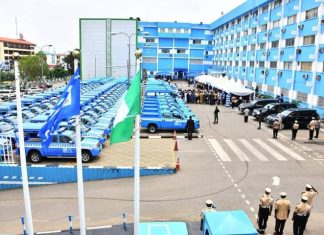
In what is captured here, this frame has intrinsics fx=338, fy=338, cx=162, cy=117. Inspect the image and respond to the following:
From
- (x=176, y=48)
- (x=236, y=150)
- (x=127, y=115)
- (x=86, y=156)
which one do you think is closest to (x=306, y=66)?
(x=236, y=150)

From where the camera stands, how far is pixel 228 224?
27.3 ft

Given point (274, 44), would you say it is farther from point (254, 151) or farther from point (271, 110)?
point (254, 151)

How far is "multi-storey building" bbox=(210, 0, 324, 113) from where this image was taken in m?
34.5

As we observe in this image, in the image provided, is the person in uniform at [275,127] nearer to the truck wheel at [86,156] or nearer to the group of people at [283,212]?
the truck wheel at [86,156]

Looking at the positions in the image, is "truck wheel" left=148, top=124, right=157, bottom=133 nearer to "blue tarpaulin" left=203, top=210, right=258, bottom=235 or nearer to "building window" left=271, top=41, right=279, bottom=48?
"blue tarpaulin" left=203, top=210, right=258, bottom=235

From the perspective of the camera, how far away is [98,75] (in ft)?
244

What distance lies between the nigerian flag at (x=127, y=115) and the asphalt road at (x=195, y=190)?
5.30 meters

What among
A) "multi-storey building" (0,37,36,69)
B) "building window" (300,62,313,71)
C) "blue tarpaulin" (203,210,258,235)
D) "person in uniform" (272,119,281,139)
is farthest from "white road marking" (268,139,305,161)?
"multi-storey building" (0,37,36,69)

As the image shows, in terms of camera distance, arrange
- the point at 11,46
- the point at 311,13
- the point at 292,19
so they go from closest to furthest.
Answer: the point at 311,13 → the point at 292,19 → the point at 11,46

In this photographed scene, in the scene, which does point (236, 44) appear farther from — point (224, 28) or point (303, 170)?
point (303, 170)

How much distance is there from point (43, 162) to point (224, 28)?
65608 millimetres

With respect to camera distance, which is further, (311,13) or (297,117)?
(311,13)

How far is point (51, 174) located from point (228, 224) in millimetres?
9162

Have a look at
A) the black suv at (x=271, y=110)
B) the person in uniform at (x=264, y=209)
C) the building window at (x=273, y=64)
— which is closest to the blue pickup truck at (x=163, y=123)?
the black suv at (x=271, y=110)
